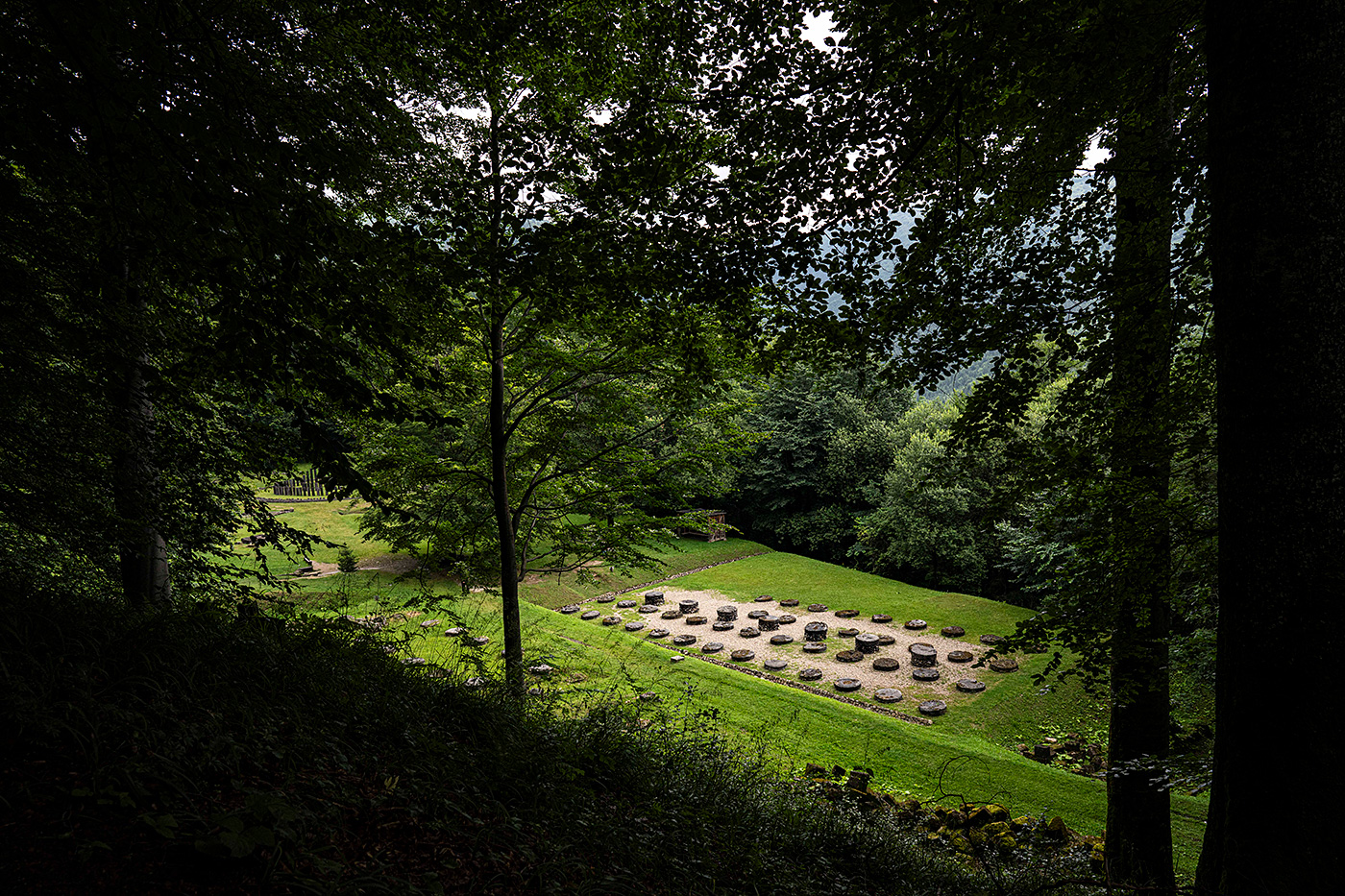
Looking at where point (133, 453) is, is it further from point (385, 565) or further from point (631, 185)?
point (385, 565)

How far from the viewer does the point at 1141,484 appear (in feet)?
15.5

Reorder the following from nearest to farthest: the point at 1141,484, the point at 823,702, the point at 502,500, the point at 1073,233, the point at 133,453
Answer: the point at 133,453 → the point at 1073,233 → the point at 1141,484 → the point at 502,500 → the point at 823,702

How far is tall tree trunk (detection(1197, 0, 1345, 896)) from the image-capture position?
2.01m

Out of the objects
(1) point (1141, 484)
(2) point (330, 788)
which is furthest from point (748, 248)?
(1) point (1141, 484)

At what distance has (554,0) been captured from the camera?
418 cm

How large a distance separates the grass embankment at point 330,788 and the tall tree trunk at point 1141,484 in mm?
1855

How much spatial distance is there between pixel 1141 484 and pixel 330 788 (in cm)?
632

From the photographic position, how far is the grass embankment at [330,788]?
1929 millimetres

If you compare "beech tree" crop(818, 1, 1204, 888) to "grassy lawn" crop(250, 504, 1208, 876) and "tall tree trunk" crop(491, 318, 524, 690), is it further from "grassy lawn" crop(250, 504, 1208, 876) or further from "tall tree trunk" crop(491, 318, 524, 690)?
"tall tree trunk" crop(491, 318, 524, 690)

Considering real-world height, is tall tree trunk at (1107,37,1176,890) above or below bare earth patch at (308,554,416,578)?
above

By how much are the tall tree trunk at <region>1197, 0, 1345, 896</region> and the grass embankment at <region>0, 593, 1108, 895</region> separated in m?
2.59

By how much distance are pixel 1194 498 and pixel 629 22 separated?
21.3 ft

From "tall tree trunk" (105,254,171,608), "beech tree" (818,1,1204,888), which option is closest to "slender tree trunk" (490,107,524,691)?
"tall tree trunk" (105,254,171,608)

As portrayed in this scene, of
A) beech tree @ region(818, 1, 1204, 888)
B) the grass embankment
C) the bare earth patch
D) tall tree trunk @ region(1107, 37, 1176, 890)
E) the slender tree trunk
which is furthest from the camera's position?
the bare earth patch
